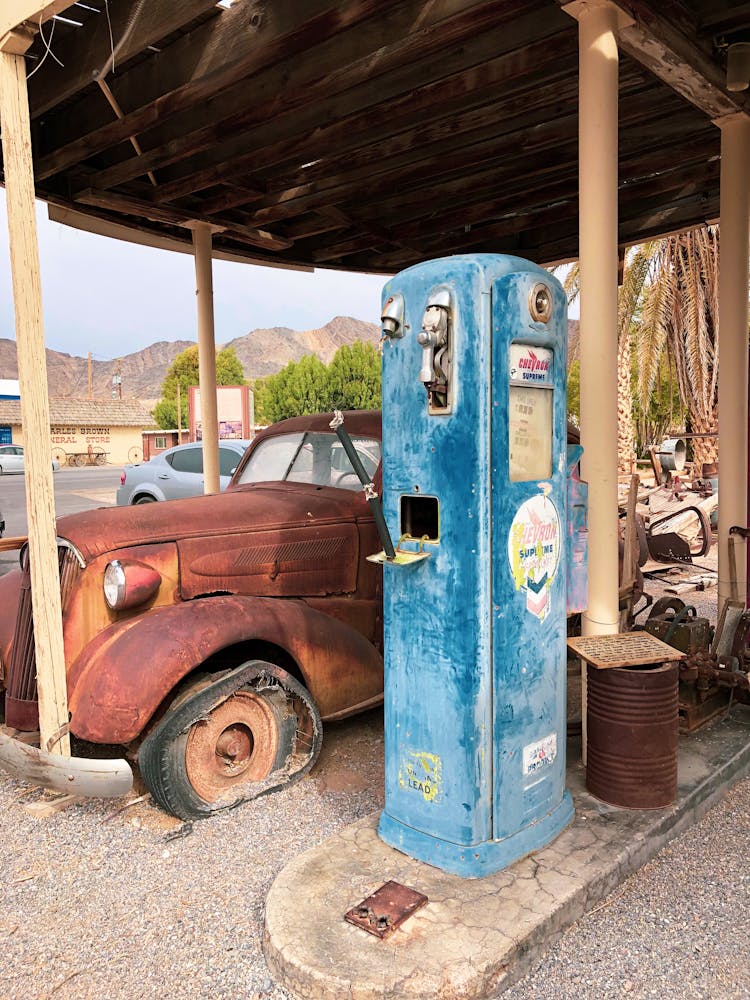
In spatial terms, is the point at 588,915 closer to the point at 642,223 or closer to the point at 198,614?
the point at 198,614

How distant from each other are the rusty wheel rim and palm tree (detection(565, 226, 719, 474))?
1330 cm

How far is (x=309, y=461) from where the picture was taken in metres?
5.12

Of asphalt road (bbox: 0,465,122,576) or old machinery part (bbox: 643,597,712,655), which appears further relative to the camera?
asphalt road (bbox: 0,465,122,576)

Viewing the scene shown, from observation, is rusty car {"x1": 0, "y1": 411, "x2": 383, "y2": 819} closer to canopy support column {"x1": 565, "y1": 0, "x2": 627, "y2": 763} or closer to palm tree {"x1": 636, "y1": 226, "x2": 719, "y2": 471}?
canopy support column {"x1": 565, "y1": 0, "x2": 627, "y2": 763}

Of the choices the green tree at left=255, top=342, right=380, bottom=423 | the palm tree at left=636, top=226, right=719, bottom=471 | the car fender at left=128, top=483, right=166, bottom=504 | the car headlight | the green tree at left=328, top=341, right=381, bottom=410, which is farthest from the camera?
the green tree at left=255, top=342, right=380, bottom=423

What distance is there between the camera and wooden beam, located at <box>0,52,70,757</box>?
339cm

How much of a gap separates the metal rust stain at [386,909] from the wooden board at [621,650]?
117 cm

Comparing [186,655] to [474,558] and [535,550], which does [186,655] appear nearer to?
[474,558]

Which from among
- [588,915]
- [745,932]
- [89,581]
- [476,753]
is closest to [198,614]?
[89,581]

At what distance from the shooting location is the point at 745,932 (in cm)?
269

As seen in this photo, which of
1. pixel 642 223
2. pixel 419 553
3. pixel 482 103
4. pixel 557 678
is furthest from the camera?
pixel 642 223

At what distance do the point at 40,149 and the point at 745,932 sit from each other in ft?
20.1

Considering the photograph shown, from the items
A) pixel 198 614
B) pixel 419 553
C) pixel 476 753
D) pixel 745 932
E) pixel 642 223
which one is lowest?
pixel 745 932

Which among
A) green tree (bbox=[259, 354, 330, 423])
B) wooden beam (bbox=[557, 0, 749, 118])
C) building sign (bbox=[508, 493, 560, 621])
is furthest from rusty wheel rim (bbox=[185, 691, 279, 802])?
green tree (bbox=[259, 354, 330, 423])
